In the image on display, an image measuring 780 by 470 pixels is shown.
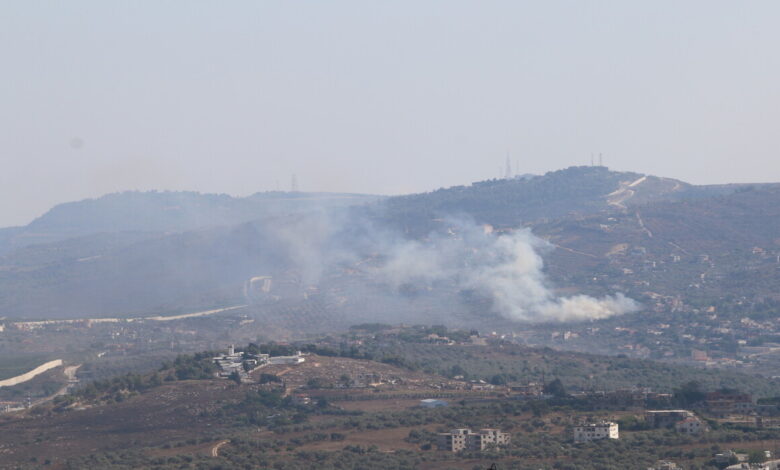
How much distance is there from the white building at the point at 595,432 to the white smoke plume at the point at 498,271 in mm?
71480

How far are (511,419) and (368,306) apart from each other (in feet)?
266

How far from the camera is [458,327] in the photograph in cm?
13938

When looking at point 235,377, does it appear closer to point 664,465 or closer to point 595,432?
point 595,432

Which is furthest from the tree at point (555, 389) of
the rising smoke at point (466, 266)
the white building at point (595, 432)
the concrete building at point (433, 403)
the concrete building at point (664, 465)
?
the rising smoke at point (466, 266)

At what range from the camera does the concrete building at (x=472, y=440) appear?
68562 millimetres

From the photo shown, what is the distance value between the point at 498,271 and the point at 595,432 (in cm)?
9114

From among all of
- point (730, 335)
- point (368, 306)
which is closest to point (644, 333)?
point (730, 335)

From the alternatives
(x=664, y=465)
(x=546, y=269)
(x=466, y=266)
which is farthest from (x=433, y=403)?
(x=466, y=266)

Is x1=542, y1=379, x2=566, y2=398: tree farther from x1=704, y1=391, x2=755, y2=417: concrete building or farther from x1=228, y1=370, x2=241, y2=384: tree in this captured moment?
x1=228, y1=370, x2=241, y2=384: tree

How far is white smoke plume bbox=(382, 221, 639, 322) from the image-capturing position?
143 metres

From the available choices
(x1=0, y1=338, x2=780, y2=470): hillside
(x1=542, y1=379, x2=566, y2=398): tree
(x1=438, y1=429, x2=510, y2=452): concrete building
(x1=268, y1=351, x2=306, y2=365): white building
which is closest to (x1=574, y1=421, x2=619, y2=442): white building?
(x1=0, y1=338, x2=780, y2=470): hillside

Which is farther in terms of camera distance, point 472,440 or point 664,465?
point 472,440

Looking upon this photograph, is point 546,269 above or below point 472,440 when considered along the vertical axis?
above

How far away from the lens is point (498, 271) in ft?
522
